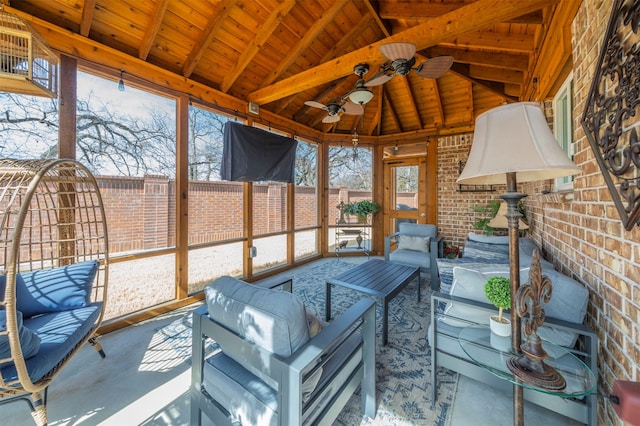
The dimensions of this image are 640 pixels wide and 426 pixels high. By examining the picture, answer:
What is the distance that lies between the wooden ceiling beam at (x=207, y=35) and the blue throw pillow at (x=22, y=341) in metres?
2.88

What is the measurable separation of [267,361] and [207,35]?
3351 millimetres

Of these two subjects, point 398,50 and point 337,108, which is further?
point 337,108

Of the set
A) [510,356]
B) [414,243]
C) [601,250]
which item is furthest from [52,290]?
[414,243]

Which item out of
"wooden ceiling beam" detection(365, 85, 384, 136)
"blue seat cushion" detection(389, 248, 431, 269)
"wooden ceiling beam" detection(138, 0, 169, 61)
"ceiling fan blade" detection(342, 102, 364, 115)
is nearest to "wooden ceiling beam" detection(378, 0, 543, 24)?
"ceiling fan blade" detection(342, 102, 364, 115)

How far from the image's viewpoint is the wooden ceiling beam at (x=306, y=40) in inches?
Result: 114

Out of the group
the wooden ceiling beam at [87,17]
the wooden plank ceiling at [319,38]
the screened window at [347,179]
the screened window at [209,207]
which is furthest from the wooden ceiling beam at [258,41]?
the screened window at [347,179]

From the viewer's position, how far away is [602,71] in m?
1.13

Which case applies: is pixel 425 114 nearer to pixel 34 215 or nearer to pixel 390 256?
pixel 390 256

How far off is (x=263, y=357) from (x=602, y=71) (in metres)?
2.02

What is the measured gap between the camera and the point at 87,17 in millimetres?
2254

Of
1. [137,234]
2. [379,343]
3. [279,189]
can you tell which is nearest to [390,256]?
[379,343]

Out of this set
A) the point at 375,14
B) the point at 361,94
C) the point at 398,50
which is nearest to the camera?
the point at 398,50

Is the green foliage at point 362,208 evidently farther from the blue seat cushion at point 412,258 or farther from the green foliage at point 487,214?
the green foliage at point 487,214

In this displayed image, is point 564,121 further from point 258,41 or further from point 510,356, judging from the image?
point 258,41
